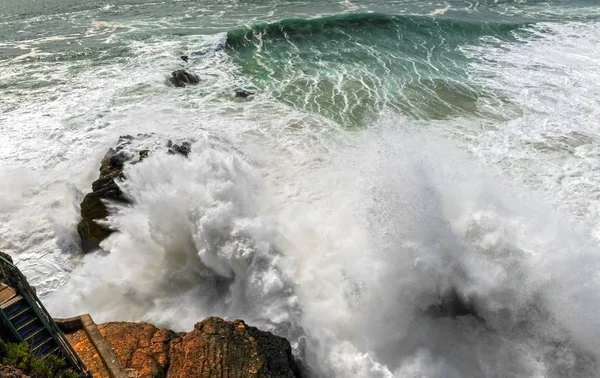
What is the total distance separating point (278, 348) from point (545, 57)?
21.8m

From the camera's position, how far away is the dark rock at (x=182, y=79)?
1870cm

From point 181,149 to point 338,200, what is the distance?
4711 mm

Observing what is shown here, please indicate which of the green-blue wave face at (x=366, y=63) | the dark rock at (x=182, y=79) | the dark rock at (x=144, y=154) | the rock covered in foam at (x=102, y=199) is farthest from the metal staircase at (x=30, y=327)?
the dark rock at (x=182, y=79)

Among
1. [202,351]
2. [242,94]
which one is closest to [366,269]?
[202,351]

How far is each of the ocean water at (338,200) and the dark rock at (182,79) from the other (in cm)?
54

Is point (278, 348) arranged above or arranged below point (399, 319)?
above

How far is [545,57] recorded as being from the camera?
21.6 meters

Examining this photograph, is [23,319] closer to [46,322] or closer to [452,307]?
[46,322]

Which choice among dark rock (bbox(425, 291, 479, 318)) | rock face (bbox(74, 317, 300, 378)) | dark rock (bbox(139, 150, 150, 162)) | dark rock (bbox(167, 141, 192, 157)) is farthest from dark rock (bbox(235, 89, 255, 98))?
rock face (bbox(74, 317, 300, 378))

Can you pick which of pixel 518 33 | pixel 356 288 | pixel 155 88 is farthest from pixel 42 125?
pixel 518 33

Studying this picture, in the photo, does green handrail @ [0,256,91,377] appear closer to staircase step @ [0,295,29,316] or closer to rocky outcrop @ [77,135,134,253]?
staircase step @ [0,295,29,316]

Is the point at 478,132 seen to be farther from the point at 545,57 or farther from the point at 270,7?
the point at 270,7

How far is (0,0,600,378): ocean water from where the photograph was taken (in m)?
7.89

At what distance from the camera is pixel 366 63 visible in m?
21.8
